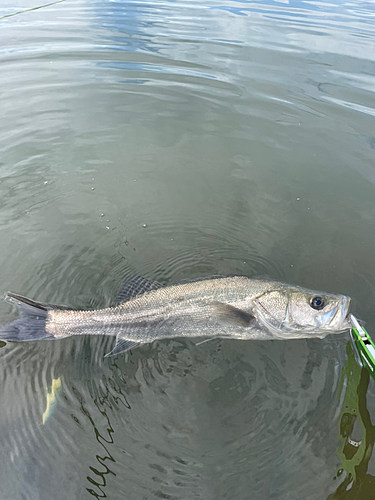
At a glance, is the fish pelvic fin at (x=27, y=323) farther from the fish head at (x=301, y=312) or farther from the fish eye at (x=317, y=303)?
the fish eye at (x=317, y=303)

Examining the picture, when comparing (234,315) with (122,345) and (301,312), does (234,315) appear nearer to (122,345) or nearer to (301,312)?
(301,312)

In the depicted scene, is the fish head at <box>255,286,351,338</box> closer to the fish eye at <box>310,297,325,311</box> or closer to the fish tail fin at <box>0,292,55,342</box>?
the fish eye at <box>310,297,325,311</box>

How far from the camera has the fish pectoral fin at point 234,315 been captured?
11.8 ft

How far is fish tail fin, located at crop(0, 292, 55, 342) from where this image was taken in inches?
135

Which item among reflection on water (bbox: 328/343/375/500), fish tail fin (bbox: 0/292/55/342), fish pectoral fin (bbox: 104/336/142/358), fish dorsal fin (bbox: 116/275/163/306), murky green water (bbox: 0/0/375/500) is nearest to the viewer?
reflection on water (bbox: 328/343/375/500)

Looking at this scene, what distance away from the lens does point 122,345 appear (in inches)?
141

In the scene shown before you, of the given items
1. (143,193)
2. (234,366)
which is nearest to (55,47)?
(143,193)

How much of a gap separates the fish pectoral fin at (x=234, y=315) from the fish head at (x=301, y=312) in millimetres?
122

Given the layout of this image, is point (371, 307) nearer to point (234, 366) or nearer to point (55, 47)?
point (234, 366)

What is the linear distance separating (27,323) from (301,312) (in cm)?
291

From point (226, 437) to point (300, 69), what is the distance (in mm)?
10560

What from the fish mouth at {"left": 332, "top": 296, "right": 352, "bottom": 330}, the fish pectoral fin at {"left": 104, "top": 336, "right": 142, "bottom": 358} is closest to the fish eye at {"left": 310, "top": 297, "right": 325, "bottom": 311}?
the fish mouth at {"left": 332, "top": 296, "right": 352, "bottom": 330}

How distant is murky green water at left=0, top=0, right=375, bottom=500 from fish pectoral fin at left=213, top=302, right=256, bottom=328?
0.41m

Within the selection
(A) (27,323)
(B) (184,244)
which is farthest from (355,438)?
(A) (27,323)
